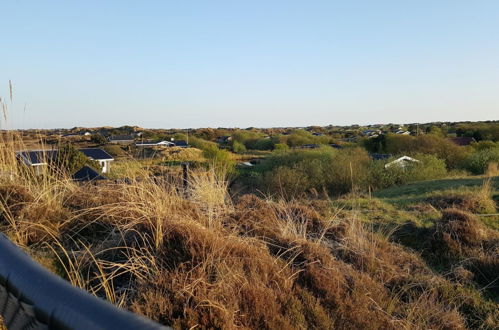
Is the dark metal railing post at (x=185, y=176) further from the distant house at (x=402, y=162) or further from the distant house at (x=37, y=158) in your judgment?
the distant house at (x=402, y=162)

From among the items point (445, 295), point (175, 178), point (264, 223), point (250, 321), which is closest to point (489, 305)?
point (445, 295)

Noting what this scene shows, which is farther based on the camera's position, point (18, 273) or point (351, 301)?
point (351, 301)

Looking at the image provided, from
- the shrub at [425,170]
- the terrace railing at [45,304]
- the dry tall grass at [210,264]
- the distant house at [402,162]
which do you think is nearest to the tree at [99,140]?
the distant house at [402,162]

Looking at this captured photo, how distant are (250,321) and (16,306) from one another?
188 cm

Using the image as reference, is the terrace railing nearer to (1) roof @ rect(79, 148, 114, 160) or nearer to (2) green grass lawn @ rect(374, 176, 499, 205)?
(2) green grass lawn @ rect(374, 176, 499, 205)

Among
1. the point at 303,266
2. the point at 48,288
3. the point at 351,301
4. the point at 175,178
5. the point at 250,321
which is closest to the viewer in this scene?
the point at 48,288

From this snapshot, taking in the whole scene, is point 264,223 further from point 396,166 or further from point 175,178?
point 396,166

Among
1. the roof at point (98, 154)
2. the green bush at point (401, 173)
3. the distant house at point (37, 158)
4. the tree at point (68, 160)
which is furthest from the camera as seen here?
the roof at point (98, 154)

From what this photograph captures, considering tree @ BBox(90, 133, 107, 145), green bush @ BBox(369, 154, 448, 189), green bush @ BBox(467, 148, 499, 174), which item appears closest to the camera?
green bush @ BBox(369, 154, 448, 189)

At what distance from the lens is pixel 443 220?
348 inches

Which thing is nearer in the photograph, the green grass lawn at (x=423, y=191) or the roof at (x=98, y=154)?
the green grass lawn at (x=423, y=191)

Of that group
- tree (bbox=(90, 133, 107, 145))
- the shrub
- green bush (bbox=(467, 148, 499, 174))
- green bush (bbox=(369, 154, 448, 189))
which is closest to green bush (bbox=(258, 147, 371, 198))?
green bush (bbox=(369, 154, 448, 189))

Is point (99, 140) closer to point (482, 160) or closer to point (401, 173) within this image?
point (401, 173)

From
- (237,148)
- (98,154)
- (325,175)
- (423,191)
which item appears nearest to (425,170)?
(325,175)
